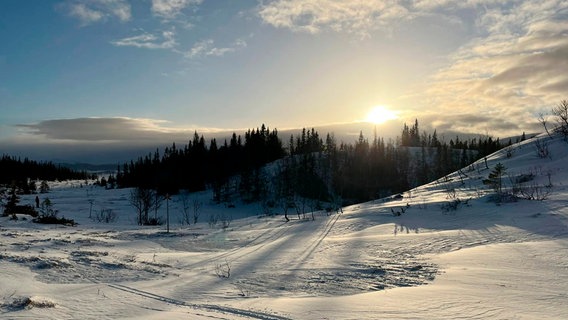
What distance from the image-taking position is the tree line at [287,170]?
2955 inches

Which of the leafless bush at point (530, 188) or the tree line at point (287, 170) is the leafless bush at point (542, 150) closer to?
the leafless bush at point (530, 188)

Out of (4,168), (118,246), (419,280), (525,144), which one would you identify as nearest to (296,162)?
(525,144)

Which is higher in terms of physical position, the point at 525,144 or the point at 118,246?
the point at 525,144

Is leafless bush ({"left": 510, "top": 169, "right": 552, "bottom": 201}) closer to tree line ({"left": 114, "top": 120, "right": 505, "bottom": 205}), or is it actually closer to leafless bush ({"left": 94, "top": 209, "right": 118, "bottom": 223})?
leafless bush ({"left": 94, "top": 209, "right": 118, "bottom": 223})

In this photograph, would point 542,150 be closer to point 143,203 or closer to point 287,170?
point 143,203

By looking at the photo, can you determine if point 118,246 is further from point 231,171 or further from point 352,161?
point 352,161

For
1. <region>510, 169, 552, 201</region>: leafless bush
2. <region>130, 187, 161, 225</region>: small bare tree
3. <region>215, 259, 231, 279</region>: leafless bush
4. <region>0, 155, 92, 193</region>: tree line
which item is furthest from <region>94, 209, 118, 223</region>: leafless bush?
<region>0, 155, 92, 193</region>: tree line

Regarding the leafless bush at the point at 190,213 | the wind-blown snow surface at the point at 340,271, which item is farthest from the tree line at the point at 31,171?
the wind-blown snow surface at the point at 340,271

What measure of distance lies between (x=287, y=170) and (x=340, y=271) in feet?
232

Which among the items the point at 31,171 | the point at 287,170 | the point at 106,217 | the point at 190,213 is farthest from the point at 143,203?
the point at 31,171

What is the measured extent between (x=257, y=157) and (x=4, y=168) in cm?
8835

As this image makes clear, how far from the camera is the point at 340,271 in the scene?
8.37 metres

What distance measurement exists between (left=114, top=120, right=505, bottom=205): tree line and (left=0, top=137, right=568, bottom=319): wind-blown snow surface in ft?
163

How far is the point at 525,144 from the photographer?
20797 millimetres
